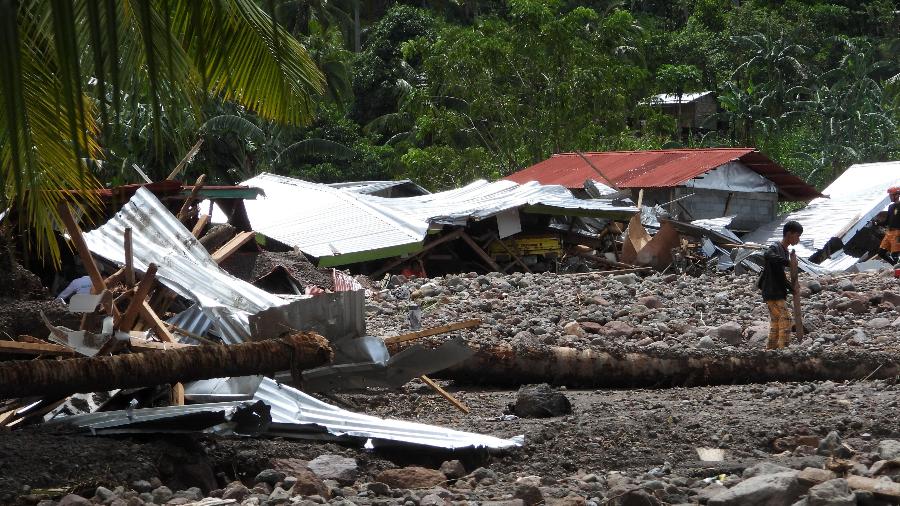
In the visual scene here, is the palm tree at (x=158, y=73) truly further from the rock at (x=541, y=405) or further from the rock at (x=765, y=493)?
the rock at (x=765, y=493)

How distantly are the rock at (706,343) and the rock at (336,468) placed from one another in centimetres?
598

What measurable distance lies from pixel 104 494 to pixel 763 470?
10.3 ft

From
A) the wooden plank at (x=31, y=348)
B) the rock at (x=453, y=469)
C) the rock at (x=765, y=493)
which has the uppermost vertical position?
the wooden plank at (x=31, y=348)

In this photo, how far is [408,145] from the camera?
118 ft

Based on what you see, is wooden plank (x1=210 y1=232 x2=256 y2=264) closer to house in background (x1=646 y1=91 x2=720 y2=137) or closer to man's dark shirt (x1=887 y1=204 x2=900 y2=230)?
man's dark shirt (x1=887 y1=204 x2=900 y2=230)

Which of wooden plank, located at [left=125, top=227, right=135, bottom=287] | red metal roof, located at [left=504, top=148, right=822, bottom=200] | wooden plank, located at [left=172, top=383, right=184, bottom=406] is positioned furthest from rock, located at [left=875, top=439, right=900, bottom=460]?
red metal roof, located at [left=504, top=148, right=822, bottom=200]

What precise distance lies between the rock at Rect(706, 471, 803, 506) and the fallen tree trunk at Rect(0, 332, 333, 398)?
8.62ft

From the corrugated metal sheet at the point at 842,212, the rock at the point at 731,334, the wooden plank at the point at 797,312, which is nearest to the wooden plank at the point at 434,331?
the wooden plank at the point at 797,312

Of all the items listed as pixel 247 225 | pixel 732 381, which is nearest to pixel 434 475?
pixel 732 381

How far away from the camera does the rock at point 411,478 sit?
5980 mm

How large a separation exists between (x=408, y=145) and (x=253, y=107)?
2797cm

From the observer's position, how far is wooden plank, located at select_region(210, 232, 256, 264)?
41.3 ft

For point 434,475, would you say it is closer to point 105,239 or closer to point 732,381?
point 732,381

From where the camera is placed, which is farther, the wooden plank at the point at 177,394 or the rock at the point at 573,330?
the rock at the point at 573,330
